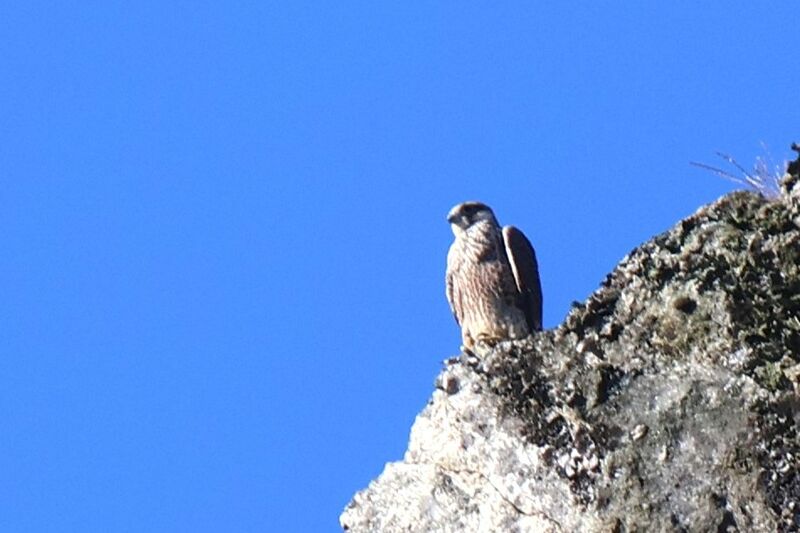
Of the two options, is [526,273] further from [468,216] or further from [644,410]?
[644,410]

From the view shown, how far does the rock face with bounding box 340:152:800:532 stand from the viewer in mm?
5699

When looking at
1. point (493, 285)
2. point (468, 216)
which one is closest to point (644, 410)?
point (493, 285)

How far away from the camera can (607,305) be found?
6.71 meters

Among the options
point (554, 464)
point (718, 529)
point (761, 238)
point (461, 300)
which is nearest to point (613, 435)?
point (554, 464)

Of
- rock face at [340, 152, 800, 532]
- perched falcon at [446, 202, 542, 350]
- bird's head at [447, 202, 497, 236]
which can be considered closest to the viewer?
rock face at [340, 152, 800, 532]

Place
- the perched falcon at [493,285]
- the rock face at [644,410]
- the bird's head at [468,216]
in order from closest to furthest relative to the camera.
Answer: the rock face at [644,410]
the perched falcon at [493,285]
the bird's head at [468,216]

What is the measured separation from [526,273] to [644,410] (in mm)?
3403

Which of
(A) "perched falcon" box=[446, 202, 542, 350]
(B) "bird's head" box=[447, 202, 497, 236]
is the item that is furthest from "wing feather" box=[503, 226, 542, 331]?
(B) "bird's head" box=[447, 202, 497, 236]

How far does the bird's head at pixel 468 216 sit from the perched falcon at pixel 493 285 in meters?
0.16

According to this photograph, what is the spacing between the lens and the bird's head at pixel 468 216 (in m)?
10.1

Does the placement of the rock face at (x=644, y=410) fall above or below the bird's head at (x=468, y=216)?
below

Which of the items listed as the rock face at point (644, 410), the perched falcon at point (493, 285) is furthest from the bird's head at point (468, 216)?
the rock face at point (644, 410)

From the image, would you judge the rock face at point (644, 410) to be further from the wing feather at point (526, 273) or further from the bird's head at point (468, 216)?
the bird's head at point (468, 216)

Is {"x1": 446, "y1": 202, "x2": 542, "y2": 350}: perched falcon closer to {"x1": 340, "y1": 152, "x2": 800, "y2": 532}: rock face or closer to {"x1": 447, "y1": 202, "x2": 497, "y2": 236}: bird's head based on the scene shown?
{"x1": 447, "y1": 202, "x2": 497, "y2": 236}: bird's head
